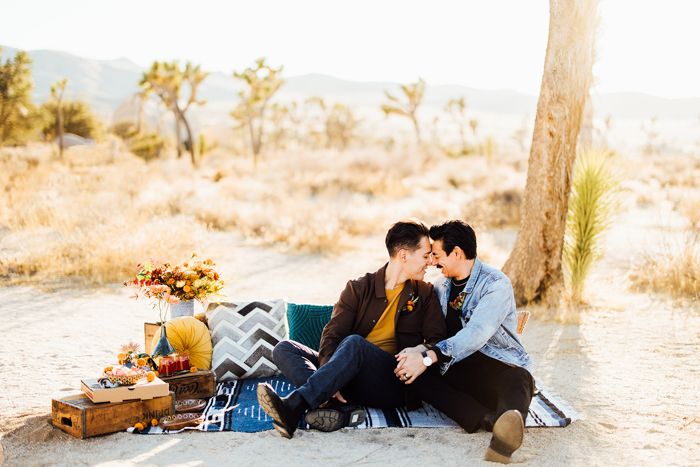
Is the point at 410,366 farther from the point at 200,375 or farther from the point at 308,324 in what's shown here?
the point at 200,375

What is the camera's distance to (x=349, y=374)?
10.9 ft

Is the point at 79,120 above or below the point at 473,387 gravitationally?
above

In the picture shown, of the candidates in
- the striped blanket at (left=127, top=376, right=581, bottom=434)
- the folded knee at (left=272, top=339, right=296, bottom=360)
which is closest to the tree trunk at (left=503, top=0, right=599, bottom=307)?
the striped blanket at (left=127, top=376, right=581, bottom=434)

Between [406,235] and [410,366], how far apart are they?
31.9 inches

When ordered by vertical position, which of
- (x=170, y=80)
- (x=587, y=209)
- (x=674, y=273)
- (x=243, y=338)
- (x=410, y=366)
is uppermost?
(x=170, y=80)

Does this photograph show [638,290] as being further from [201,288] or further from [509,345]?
[201,288]

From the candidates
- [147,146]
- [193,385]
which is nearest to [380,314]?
[193,385]

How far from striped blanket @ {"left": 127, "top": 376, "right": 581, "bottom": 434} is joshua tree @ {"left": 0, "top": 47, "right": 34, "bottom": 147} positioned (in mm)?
20204

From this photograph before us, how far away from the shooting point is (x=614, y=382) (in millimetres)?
4586

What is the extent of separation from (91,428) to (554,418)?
2.90 metres

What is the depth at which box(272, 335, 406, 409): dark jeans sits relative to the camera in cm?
329

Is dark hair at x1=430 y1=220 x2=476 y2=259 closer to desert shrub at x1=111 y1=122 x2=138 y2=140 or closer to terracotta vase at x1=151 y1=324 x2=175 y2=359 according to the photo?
terracotta vase at x1=151 y1=324 x2=175 y2=359

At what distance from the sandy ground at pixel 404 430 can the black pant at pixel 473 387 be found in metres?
0.16

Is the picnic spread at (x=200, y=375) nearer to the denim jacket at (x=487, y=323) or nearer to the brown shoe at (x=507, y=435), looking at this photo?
the denim jacket at (x=487, y=323)
